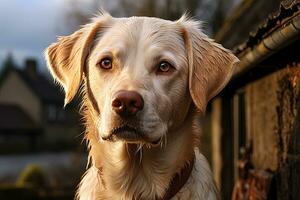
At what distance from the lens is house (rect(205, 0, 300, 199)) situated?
170 inches

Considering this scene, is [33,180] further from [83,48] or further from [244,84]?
[83,48]

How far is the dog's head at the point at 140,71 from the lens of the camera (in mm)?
3740

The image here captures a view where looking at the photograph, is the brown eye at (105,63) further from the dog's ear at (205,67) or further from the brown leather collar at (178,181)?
the brown leather collar at (178,181)

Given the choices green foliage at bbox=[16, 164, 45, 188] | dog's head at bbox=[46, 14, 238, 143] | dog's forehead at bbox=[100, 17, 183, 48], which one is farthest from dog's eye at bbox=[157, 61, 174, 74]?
green foliage at bbox=[16, 164, 45, 188]

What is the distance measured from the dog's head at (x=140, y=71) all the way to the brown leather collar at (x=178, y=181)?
10.9 inches

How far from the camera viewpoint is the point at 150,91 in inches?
151

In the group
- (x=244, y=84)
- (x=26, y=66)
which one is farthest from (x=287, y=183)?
(x=26, y=66)

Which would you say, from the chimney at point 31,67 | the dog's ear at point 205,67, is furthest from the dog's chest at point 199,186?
the chimney at point 31,67

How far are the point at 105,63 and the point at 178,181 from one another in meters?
0.86

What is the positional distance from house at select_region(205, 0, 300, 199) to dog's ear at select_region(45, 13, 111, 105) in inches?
45.0

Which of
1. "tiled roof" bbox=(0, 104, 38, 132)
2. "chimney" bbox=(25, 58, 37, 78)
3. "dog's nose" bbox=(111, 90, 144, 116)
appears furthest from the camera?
"chimney" bbox=(25, 58, 37, 78)

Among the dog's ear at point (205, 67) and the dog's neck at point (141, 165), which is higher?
the dog's ear at point (205, 67)

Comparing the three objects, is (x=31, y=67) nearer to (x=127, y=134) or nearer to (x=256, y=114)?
(x=256, y=114)

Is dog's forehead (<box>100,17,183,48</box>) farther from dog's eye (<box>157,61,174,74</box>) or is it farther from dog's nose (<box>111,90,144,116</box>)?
dog's nose (<box>111,90,144,116</box>)
